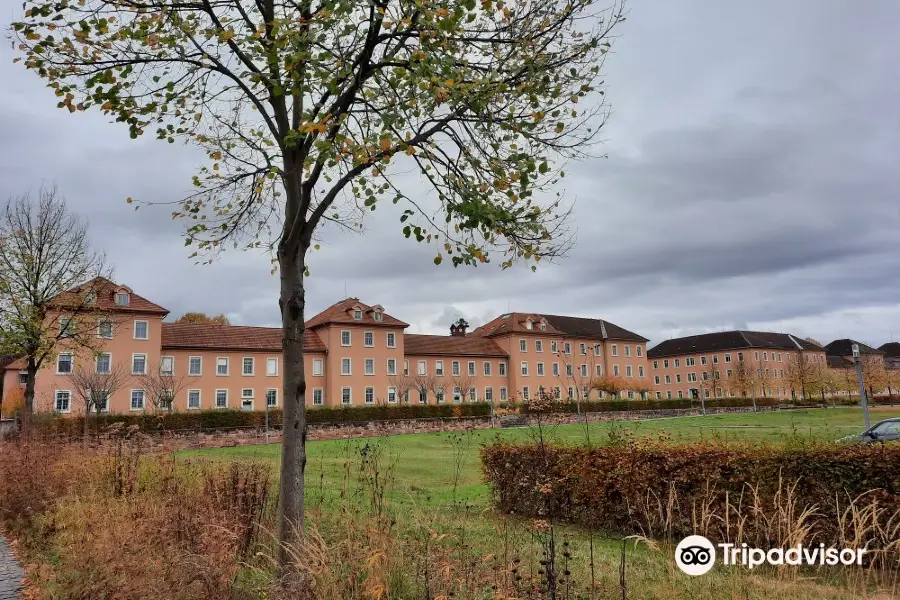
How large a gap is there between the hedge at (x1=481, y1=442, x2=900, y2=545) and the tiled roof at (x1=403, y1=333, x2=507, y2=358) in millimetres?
51063

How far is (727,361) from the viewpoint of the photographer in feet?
320

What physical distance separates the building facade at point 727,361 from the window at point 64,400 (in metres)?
75.4

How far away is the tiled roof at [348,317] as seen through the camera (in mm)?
54547

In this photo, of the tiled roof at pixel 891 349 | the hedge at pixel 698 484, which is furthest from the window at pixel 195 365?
the tiled roof at pixel 891 349

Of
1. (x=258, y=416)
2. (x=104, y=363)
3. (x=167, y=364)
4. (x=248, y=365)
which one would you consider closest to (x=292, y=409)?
(x=258, y=416)

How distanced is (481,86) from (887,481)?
5.99 metres

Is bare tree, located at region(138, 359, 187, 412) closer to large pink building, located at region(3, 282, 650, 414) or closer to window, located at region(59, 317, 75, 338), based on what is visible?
large pink building, located at region(3, 282, 650, 414)

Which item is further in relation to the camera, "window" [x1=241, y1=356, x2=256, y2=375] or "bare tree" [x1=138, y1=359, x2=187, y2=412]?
"window" [x1=241, y1=356, x2=256, y2=375]

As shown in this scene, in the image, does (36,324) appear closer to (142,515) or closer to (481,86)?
(142,515)

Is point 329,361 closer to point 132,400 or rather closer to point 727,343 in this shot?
point 132,400

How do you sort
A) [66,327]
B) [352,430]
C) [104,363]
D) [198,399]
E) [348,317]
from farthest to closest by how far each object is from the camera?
[348,317]
[198,399]
[104,363]
[352,430]
[66,327]

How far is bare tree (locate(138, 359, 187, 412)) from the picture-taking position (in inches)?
1607

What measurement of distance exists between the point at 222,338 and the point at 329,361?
9.34m

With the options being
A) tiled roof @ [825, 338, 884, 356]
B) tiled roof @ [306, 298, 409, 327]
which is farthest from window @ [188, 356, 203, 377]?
tiled roof @ [825, 338, 884, 356]
